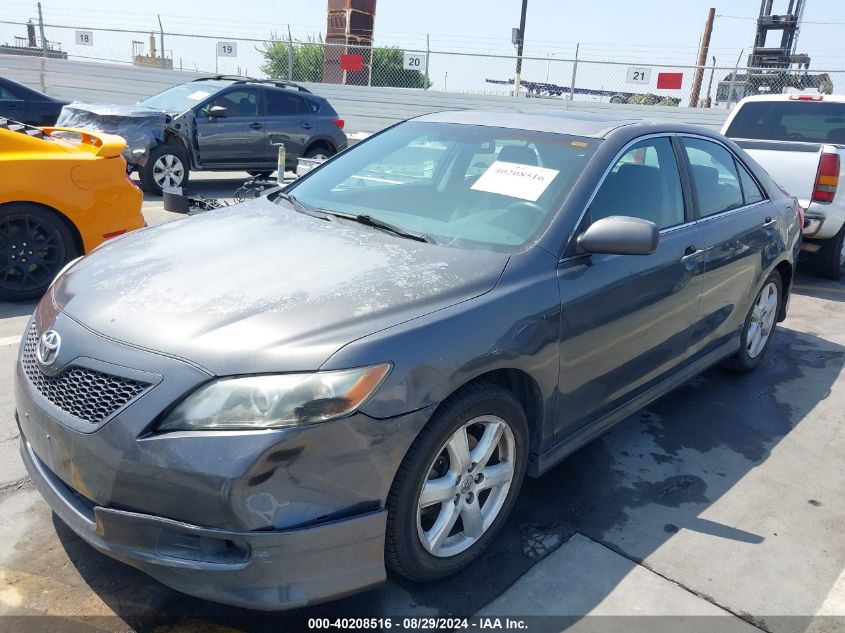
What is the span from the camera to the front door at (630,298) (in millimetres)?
2908

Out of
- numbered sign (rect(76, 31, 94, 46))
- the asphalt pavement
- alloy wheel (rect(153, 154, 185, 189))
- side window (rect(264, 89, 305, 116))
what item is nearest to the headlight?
the asphalt pavement

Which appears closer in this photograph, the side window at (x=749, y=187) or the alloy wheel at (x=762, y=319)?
the side window at (x=749, y=187)

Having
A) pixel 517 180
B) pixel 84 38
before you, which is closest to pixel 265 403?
pixel 517 180

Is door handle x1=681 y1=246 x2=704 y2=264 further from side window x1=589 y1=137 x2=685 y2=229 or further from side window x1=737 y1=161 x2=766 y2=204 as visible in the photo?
side window x1=737 y1=161 x2=766 y2=204

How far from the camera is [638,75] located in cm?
1759

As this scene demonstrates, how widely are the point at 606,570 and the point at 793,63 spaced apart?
2760 cm

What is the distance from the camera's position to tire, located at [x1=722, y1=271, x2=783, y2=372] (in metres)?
4.67

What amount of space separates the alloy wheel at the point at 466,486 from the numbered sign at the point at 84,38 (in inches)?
772


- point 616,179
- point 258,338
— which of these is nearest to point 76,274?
point 258,338

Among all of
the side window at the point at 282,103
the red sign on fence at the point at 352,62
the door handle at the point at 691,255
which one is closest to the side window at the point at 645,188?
the door handle at the point at 691,255

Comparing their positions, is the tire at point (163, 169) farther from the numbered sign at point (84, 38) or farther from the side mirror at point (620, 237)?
the numbered sign at point (84, 38)

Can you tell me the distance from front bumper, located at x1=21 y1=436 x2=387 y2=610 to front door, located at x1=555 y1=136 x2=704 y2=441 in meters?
1.15

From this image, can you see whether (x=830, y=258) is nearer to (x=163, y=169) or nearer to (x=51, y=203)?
(x=51, y=203)

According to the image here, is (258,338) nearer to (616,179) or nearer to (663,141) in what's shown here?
(616,179)
